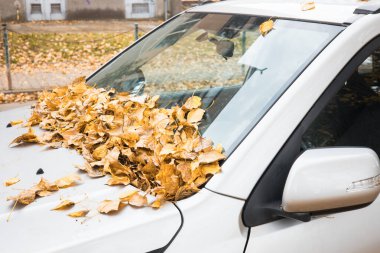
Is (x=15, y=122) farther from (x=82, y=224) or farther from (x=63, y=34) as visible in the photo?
(x=63, y=34)

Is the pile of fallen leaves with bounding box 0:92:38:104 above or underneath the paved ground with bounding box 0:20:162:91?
underneath

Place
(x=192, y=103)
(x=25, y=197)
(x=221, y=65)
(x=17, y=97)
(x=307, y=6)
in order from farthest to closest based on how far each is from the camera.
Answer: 1. (x=17, y=97)
2. (x=221, y=65)
3. (x=307, y=6)
4. (x=192, y=103)
5. (x=25, y=197)

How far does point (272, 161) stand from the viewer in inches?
70.6

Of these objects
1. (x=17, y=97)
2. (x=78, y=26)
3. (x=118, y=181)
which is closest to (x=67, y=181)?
(x=118, y=181)

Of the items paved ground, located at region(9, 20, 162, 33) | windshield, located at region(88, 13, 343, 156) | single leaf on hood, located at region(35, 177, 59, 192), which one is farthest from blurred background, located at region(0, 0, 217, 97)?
single leaf on hood, located at region(35, 177, 59, 192)

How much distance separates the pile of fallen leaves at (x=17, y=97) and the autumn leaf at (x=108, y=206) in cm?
789

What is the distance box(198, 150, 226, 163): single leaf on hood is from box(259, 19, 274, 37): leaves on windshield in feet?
2.40

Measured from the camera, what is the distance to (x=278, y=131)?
1.82 metres

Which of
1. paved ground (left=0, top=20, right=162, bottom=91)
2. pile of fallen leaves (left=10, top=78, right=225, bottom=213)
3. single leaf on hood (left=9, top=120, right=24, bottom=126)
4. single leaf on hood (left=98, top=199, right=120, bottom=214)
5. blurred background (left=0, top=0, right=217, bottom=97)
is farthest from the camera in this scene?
blurred background (left=0, top=0, right=217, bottom=97)

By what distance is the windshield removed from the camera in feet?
6.66

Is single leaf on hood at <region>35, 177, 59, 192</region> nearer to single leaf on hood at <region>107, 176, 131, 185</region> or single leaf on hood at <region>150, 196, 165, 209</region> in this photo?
single leaf on hood at <region>107, 176, 131, 185</region>

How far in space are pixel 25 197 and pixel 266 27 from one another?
4.15 ft

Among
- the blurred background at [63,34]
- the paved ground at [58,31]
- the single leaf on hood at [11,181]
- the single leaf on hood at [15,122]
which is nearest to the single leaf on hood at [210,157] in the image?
the single leaf on hood at [11,181]

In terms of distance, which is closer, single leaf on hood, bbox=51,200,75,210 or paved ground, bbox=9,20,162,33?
single leaf on hood, bbox=51,200,75,210
